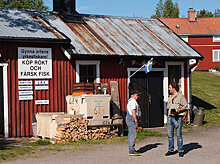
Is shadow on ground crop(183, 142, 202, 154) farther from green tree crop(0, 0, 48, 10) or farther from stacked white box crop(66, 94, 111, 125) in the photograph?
green tree crop(0, 0, 48, 10)

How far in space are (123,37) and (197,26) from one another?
1510 inches

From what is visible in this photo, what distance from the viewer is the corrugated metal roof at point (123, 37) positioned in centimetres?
1689

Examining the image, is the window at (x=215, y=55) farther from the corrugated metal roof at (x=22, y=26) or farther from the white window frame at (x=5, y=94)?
the white window frame at (x=5, y=94)

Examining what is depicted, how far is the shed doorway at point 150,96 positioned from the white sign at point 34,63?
13.0 ft

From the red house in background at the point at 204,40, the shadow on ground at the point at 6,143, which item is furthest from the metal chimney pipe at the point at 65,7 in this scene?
the red house in background at the point at 204,40

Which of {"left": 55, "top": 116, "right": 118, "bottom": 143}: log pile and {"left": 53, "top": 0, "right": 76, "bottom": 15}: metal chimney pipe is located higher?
{"left": 53, "top": 0, "right": 76, "bottom": 15}: metal chimney pipe

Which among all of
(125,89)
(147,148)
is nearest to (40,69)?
(125,89)

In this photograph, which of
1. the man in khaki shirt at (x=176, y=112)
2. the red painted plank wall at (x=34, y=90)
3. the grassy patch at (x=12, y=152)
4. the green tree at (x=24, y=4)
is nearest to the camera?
the grassy patch at (x=12, y=152)

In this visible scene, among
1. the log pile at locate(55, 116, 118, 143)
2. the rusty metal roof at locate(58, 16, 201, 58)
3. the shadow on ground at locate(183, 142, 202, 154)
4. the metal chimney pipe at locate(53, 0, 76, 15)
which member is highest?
the metal chimney pipe at locate(53, 0, 76, 15)

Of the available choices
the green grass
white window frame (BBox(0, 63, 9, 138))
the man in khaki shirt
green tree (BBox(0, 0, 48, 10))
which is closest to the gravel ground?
the man in khaki shirt

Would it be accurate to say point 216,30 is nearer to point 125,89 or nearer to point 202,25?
point 202,25

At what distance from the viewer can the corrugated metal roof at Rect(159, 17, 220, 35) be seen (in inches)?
2116

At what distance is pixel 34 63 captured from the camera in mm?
15117

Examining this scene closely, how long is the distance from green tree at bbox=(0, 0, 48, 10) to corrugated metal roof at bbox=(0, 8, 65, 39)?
28.4 m
